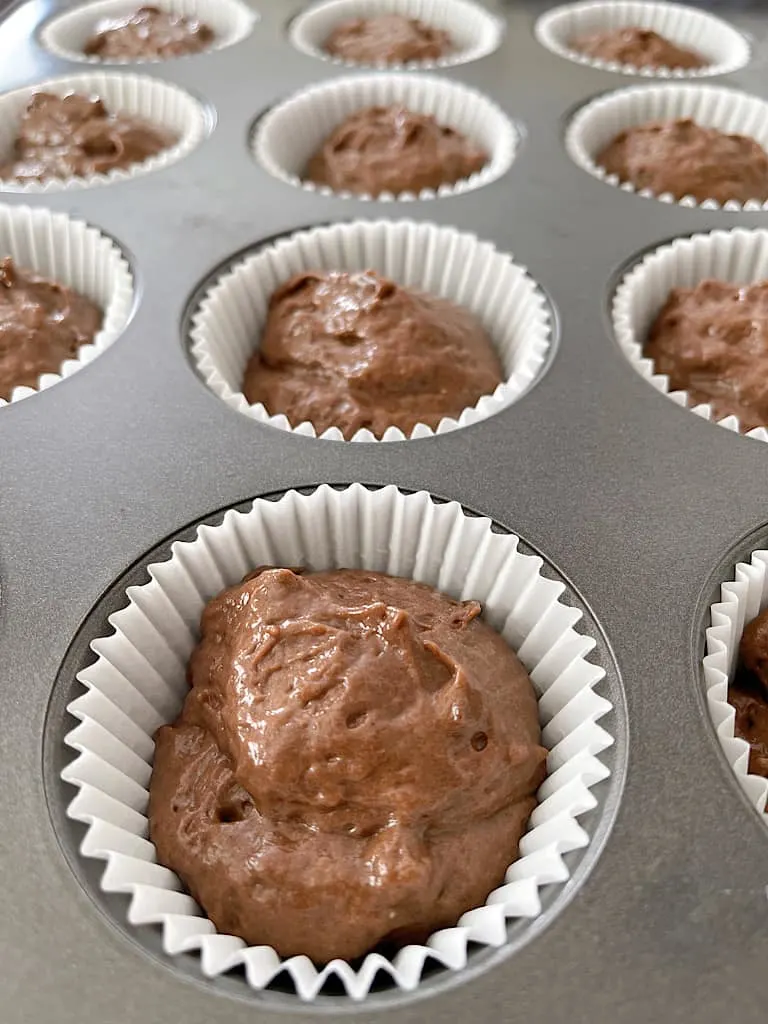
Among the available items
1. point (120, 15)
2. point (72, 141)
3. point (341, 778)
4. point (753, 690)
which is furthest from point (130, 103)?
point (753, 690)

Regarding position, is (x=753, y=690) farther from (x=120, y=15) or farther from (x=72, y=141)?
(x=120, y=15)

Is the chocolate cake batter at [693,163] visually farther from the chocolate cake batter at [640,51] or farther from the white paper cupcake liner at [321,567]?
the white paper cupcake liner at [321,567]

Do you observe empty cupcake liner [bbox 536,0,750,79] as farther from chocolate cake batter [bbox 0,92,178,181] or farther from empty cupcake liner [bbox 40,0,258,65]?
chocolate cake batter [bbox 0,92,178,181]

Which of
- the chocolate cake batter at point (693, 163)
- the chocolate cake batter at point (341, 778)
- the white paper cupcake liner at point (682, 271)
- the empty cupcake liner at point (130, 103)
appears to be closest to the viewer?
the chocolate cake batter at point (341, 778)

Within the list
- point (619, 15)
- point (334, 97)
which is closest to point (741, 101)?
point (619, 15)

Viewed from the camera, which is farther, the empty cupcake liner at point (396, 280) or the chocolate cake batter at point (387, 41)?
the chocolate cake batter at point (387, 41)

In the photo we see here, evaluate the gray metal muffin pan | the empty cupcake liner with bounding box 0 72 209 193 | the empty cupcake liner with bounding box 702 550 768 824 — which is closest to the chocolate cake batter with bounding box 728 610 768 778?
the empty cupcake liner with bounding box 702 550 768 824

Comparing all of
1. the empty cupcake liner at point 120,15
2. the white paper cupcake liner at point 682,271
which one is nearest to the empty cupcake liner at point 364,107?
the empty cupcake liner at point 120,15

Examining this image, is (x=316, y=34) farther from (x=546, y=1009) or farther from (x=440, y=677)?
(x=546, y=1009)
